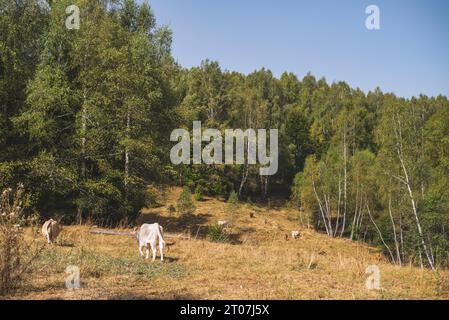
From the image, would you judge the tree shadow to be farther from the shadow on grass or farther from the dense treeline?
the shadow on grass

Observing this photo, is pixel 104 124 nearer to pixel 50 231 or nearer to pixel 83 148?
pixel 83 148

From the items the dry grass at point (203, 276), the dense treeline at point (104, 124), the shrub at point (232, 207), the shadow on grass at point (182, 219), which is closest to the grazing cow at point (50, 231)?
the dry grass at point (203, 276)

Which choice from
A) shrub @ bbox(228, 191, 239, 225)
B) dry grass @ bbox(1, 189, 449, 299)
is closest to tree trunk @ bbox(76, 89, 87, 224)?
dry grass @ bbox(1, 189, 449, 299)

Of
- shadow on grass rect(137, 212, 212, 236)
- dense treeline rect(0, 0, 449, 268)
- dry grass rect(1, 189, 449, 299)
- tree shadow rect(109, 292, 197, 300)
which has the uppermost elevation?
dense treeline rect(0, 0, 449, 268)

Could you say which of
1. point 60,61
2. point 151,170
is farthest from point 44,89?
point 151,170

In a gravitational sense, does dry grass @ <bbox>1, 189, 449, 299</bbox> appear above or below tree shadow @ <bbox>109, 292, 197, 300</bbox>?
below

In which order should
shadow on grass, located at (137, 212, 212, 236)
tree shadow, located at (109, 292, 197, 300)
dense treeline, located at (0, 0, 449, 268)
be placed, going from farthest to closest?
shadow on grass, located at (137, 212, 212, 236) → dense treeline, located at (0, 0, 449, 268) → tree shadow, located at (109, 292, 197, 300)

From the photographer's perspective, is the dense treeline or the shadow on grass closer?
the dense treeline

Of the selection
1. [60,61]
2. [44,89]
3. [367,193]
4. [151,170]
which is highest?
[60,61]

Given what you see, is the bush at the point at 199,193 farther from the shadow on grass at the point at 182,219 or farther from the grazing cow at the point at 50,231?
the grazing cow at the point at 50,231

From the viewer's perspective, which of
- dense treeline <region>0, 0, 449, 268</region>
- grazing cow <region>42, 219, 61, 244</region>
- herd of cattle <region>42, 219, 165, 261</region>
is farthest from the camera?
dense treeline <region>0, 0, 449, 268</region>
